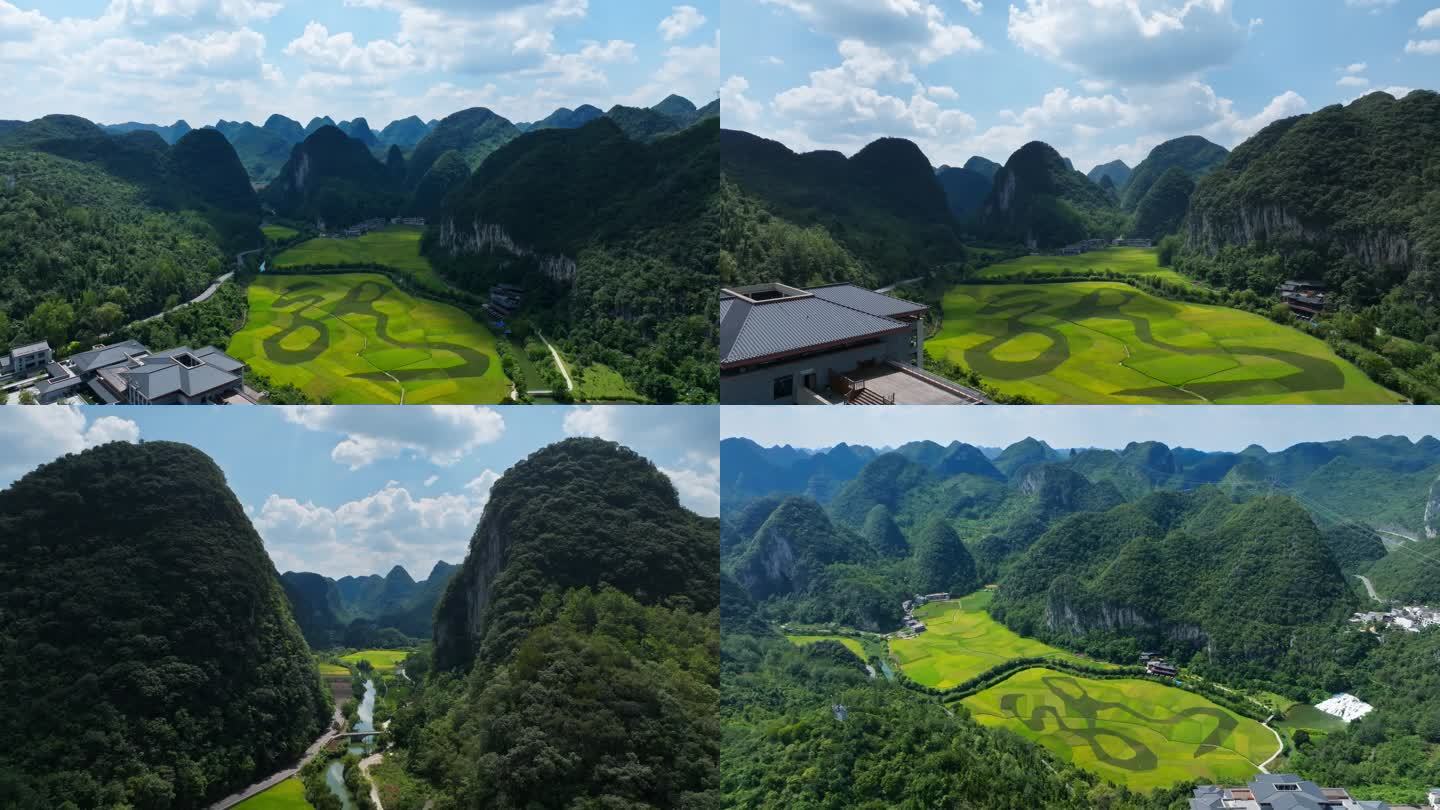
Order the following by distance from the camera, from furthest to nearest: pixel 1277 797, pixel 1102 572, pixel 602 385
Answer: pixel 1102 572 → pixel 602 385 → pixel 1277 797

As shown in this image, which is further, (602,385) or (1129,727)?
(602,385)

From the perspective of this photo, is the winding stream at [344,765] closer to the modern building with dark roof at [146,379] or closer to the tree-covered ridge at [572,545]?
the tree-covered ridge at [572,545]

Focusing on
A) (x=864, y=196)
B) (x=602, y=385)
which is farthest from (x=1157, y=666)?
(x=864, y=196)

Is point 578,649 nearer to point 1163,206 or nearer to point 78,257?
point 78,257

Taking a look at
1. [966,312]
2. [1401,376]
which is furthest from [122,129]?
[1401,376]

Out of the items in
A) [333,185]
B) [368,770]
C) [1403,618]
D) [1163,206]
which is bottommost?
[368,770]

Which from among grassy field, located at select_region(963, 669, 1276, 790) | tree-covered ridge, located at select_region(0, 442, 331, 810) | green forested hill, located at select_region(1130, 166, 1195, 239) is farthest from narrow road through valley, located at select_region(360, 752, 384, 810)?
green forested hill, located at select_region(1130, 166, 1195, 239)
